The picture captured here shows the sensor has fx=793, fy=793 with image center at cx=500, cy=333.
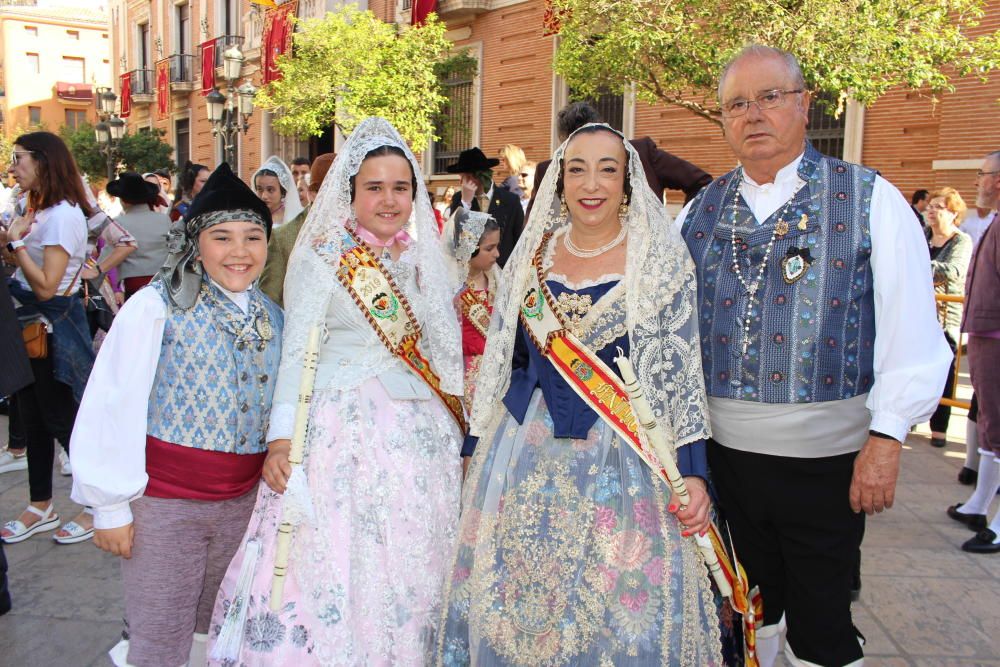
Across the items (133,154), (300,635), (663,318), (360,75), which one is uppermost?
(360,75)

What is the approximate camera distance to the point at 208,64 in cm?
2450

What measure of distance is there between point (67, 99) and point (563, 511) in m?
50.4

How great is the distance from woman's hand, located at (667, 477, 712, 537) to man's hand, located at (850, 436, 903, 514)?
418 millimetres

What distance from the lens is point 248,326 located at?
2.40 metres

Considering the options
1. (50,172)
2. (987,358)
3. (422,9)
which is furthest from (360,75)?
(987,358)

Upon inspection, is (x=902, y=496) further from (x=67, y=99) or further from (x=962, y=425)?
(x=67, y=99)

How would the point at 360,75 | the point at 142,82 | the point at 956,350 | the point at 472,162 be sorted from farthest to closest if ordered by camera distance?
the point at 142,82 < the point at 360,75 < the point at 956,350 < the point at 472,162

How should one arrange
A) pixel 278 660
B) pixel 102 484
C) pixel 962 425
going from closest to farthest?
pixel 102 484
pixel 278 660
pixel 962 425

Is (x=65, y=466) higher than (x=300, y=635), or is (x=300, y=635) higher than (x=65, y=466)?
(x=300, y=635)

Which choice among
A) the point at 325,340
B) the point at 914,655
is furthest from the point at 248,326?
the point at 914,655

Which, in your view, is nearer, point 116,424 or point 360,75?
point 116,424

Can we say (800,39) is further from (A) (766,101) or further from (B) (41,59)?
(B) (41,59)

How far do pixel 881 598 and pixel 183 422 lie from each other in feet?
10.0

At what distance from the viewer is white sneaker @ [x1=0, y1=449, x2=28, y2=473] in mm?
5168
